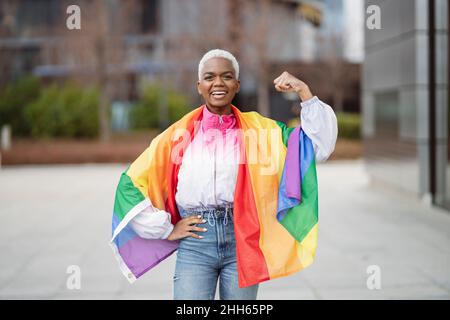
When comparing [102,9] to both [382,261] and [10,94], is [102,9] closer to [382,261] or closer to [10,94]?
[10,94]

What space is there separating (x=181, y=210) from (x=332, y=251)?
4967 mm

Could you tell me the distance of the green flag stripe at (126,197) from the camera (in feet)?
11.1

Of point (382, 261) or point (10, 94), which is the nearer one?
point (382, 261)

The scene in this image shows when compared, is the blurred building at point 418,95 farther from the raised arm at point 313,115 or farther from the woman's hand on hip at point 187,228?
the woman's hand on hip at point 187,228

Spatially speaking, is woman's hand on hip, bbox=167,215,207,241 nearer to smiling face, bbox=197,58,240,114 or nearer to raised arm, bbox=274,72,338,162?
smiling face, bbox=197,58,240,114

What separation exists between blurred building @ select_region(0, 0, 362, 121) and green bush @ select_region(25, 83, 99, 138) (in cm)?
Result: 123

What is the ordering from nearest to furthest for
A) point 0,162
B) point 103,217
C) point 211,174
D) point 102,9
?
point 211,174 < point 103,217 < point 0,162 < point 102,9

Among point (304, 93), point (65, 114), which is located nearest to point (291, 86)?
point (304, 93)

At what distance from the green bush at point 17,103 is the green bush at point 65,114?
528 mm

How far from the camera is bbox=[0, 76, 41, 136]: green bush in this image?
28828 mm

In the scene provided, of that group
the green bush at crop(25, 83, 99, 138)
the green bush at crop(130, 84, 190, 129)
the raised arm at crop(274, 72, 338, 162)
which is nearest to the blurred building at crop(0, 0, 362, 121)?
the green bush at crop(130, 84, 190, 129)

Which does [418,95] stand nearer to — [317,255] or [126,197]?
[317,255]

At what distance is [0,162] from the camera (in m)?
22.3
